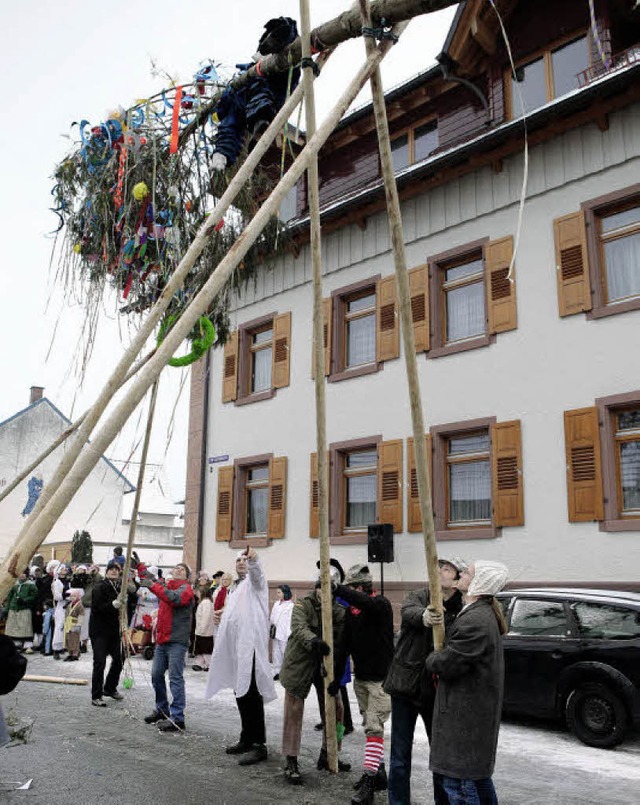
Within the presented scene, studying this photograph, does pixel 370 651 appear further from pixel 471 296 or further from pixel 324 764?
pixel 471 296

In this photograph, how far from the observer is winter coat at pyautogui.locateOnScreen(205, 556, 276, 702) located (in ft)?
24.3

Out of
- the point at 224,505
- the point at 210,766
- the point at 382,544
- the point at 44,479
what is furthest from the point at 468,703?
the point at 44,479

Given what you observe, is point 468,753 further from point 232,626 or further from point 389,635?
point 232,626

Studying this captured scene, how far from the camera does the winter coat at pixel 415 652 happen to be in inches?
209

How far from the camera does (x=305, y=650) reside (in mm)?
6676

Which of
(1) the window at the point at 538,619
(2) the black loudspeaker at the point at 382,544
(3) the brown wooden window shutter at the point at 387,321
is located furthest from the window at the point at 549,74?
(1) the window at the point at 538,619

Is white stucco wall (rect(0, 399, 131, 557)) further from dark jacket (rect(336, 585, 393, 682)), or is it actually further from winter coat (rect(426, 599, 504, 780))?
winter coat (rect(426, 599, 504, 780))

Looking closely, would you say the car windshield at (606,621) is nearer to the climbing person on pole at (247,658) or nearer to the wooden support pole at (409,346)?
the climbing person on pole at (247,658)

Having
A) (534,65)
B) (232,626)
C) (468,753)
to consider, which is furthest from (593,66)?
(468,753)

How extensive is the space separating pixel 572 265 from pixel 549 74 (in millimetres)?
3617

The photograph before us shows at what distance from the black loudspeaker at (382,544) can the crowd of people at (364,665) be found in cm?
385

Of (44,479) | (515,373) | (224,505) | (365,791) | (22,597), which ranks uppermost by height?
(44,479)

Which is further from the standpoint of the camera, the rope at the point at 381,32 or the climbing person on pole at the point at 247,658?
the climbing person on pole at the point at 247,658

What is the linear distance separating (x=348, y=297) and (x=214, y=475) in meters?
5.37
